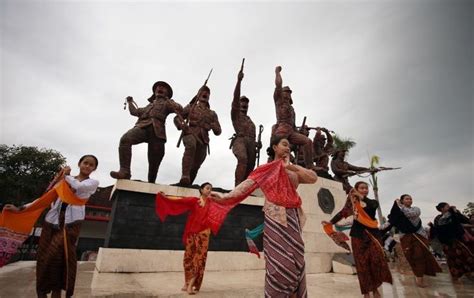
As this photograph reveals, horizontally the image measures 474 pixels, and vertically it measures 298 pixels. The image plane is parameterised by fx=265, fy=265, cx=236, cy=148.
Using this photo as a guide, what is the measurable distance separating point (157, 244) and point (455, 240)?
296 inches

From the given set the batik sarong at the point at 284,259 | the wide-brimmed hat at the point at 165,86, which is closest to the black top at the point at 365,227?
the batik sarong at the point at 284,259

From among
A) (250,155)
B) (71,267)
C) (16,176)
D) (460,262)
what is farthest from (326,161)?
(16,176)

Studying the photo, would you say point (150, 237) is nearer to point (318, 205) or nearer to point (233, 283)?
point (233, 283)

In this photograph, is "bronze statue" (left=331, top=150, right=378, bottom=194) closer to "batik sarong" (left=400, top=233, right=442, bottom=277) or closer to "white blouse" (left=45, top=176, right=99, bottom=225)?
"batik sarong" (left=400, top=233, right=442, bottom=277)

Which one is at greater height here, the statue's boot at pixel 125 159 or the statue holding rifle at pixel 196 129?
the statue holding rifle at pixel 196 129

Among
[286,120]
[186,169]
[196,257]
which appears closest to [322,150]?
[286,120]

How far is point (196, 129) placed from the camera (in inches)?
312

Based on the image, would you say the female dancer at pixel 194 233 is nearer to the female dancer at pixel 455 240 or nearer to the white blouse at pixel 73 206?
the white blouse at pixel 73 206

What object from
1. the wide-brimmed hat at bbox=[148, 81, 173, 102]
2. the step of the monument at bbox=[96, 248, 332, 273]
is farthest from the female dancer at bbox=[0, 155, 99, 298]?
the wide-brimmed hat at bbox=[148, 81, 173, 102]

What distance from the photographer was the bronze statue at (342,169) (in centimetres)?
1129

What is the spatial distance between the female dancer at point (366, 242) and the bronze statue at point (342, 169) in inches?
285

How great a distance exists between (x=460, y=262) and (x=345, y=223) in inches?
162

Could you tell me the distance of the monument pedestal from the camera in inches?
234

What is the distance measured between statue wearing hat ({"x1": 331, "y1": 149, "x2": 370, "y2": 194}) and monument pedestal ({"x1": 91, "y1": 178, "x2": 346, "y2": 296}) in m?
3.62
